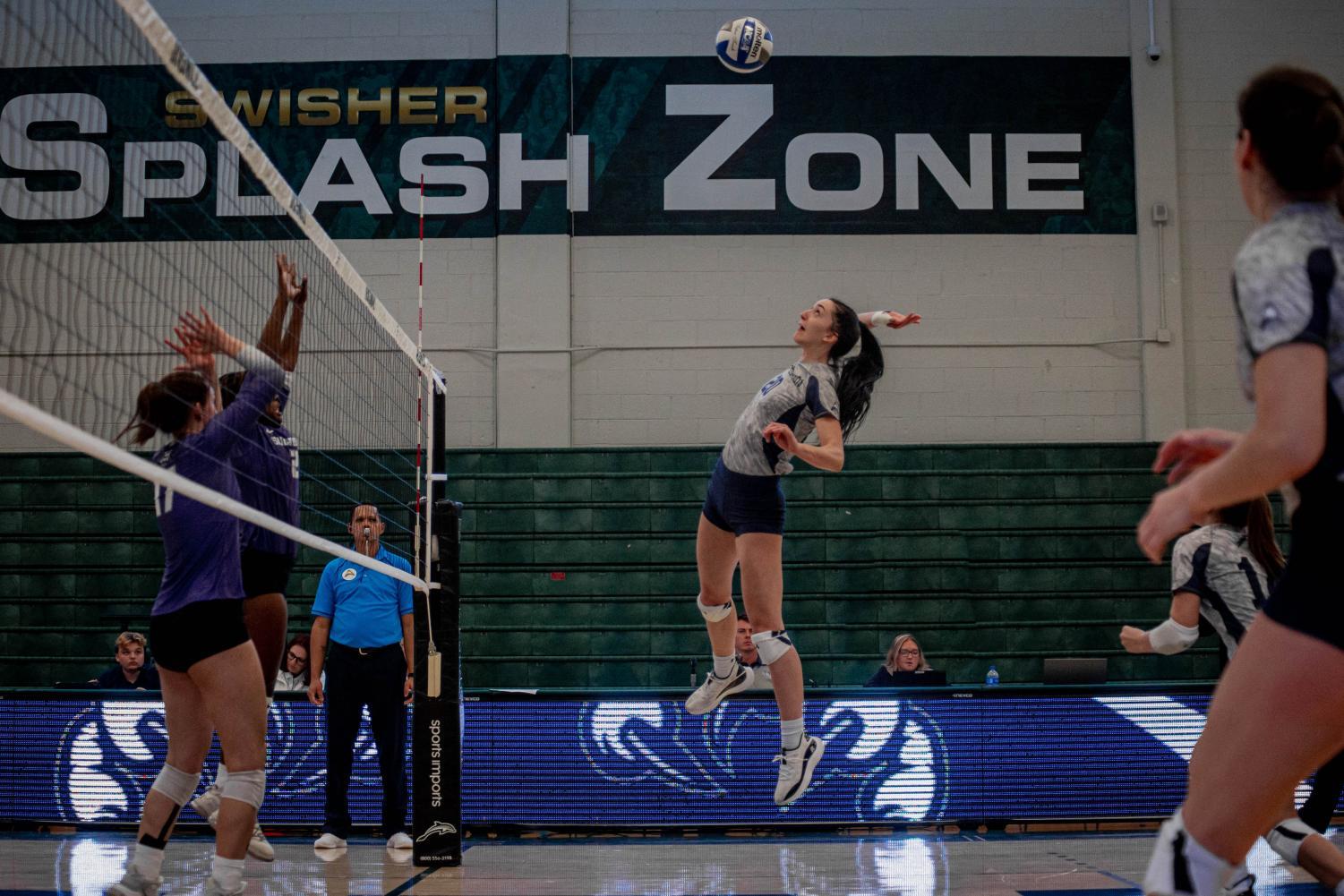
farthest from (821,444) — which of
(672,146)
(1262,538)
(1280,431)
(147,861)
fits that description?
(672,146)

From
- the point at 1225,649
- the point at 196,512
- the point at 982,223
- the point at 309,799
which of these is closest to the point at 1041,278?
the point at 982,223

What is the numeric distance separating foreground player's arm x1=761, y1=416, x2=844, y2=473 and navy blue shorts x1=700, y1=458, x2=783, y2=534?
0.22 meters

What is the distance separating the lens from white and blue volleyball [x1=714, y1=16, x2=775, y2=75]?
9.41m

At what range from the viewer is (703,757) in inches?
317

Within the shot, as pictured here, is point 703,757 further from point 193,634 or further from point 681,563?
point 193,634

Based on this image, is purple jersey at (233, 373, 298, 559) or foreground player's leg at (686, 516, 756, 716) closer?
purple jersey at (233, 373, 298, 559)

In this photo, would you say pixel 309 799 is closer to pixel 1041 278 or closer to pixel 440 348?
pixel 440 348

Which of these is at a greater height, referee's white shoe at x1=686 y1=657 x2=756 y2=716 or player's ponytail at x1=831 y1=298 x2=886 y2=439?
player's ponytail at x1=831 y1=298 x2=886 y2=439

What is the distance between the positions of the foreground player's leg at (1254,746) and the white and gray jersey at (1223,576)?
3.13 metres

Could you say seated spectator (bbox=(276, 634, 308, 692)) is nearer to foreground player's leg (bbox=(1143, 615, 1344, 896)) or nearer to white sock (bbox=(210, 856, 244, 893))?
white sock (bbox=(210, 856, 244, 893))

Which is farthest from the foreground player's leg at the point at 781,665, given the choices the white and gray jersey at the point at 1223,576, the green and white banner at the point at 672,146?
the green and white banner at the point at 672,146

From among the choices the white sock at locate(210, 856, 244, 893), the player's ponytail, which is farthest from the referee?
the player's ponytail

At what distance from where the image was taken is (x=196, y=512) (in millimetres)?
4508

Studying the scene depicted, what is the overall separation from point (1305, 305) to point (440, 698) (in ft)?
18.4
